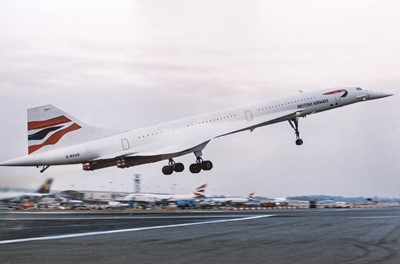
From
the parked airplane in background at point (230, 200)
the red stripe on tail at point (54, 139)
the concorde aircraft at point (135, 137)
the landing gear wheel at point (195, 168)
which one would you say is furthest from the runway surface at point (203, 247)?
the parked airplane in background at point (230, 200)

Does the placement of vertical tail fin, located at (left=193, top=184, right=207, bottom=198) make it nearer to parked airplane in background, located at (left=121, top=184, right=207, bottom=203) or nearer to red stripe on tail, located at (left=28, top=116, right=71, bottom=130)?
parked airplane in background, located at (left=121, top=184, right=207, bottom=203)

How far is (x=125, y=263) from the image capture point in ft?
59.2

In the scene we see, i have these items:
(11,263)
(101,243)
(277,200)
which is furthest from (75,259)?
(277,200)

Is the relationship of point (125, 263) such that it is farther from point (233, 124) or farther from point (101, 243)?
point (233, 124)

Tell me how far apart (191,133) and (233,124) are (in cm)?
433

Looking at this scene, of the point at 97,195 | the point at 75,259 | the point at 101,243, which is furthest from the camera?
the point at 97,195

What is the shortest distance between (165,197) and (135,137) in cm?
8470

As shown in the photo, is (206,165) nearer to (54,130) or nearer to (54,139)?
(54,139)

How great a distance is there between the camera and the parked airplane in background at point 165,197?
131 meters

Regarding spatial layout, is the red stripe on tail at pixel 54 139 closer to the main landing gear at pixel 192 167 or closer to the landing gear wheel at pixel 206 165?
the main landing gear at pixel 192 167

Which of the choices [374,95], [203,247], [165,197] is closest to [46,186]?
[203,247]

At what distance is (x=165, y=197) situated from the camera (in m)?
142

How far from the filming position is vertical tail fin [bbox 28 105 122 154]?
57.2m

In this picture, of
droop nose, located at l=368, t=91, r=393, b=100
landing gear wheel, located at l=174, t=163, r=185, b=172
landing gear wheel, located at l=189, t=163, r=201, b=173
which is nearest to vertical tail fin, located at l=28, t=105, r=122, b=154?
landing gear wheel, located at l=174, t=163, r=185, b=172
